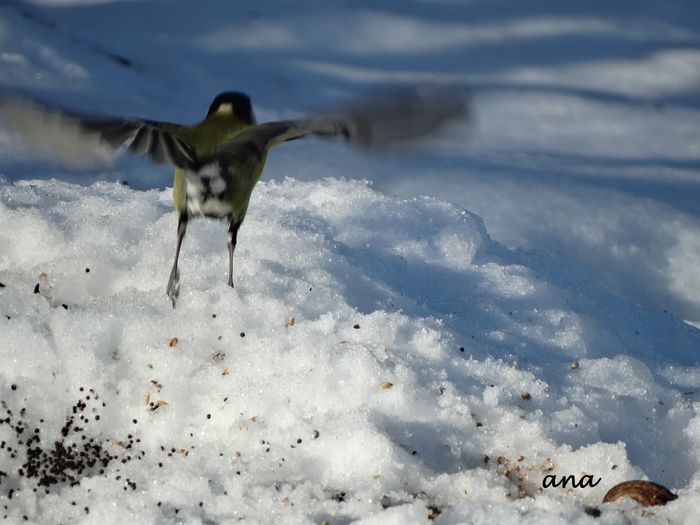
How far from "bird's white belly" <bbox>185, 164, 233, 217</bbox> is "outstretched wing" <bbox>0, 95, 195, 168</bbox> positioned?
0.62 ft

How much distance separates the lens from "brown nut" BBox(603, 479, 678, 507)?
2.07 m

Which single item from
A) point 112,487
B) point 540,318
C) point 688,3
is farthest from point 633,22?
point 112,487

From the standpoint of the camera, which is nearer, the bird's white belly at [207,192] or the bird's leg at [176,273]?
the bird's white belly at [207,192]

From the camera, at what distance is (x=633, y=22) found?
20.0ft

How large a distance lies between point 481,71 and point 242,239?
9.54 ft

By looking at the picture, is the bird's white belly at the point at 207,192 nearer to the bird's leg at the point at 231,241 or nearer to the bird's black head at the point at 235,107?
the bird's leg at the point at 231,241

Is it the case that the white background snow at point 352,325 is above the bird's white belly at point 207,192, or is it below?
below

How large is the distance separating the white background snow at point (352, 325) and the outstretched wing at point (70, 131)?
1.58ft

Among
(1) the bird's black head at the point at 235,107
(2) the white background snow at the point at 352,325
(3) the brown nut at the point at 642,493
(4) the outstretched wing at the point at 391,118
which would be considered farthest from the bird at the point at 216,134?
(3) the brown nut at the point at 642,493

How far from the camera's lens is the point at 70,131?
88.4 inches

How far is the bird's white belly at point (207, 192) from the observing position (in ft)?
8.14

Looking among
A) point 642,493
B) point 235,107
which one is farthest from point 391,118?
point 642,493

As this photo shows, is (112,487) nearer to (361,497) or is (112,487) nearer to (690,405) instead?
(361,497)

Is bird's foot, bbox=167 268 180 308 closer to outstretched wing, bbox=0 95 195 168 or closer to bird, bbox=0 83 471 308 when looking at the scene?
bird, bbox=0 83 471 308
